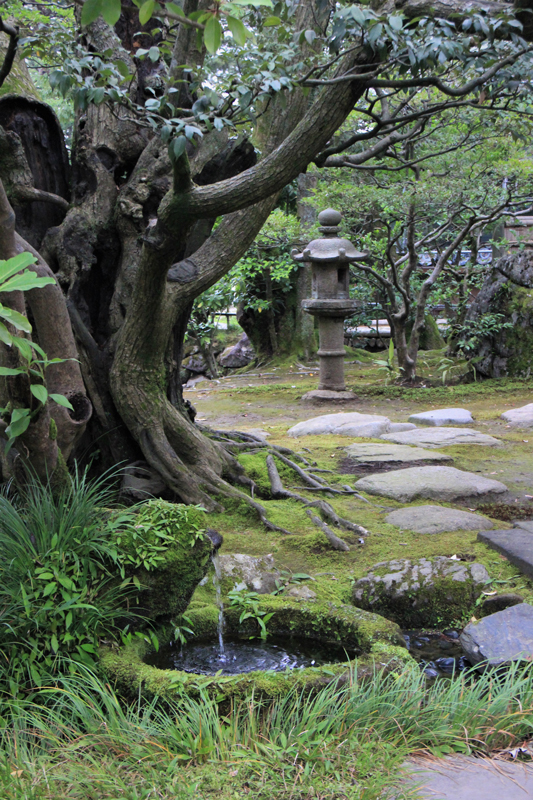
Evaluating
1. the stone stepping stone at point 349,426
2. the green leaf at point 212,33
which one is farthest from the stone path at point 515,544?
the stone stepping stone at point 349,426

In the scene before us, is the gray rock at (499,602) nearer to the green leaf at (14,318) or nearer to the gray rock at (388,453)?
the gray rock at (388,453)

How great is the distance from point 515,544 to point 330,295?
8132 millimetres

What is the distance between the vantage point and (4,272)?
1.78m

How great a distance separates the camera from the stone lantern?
11617 mm

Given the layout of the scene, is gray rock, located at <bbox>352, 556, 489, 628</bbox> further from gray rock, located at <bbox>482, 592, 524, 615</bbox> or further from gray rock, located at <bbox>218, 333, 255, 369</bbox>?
gray rock, located at <bbox>218, 333, 255, 369</bbox>

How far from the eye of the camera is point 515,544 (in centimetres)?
418

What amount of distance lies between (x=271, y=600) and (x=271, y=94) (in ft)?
8.52

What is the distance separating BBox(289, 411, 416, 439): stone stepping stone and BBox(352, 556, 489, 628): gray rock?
410cm

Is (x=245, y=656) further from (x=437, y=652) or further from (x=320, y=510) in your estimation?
(x=320, y=510)

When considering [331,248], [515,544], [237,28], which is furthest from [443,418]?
[237,28]

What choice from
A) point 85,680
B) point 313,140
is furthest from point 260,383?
point 85,680

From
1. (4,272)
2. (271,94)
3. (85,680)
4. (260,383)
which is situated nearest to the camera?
(4,272)

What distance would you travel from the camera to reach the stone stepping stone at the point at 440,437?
745cm

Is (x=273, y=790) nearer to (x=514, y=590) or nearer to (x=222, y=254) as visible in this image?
(x=514, y=590)
